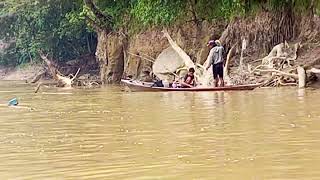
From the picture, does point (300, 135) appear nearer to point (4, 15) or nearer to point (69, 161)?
point (69, 161)

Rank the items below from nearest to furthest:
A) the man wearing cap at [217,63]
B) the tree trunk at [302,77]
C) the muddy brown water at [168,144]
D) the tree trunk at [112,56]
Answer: the muddy brown water at [168,144] < the tree trunk at [302,77] < the man wearing cap at [217,63] < the tree trunk at [112,56]

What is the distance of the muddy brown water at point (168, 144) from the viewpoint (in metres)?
5.19

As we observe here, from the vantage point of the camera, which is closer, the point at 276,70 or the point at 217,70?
the point at 276,70

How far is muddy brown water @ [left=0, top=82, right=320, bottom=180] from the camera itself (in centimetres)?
519

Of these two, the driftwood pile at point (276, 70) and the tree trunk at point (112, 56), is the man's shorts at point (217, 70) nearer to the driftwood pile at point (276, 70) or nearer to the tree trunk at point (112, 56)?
the driftwood pile at point (276, 70)

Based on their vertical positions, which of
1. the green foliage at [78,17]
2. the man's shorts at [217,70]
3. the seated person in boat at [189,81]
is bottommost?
the seated person in boat at [189,81]

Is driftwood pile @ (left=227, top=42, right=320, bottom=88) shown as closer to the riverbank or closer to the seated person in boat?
the seated person in boat

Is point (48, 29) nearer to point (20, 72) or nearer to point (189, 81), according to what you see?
point (20, 72)

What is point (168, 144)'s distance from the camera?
6695mm

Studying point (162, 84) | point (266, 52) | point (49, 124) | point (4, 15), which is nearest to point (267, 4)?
point (266, 52)

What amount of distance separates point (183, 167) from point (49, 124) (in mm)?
4533

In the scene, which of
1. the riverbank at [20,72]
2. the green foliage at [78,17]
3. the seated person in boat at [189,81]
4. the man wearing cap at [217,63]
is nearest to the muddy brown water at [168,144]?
the man wearing cap at [217,63]

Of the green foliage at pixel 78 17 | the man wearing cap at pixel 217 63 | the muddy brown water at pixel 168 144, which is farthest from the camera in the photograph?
the green foliage at pixel 78 17

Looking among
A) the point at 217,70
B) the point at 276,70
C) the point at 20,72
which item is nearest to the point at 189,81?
the point at 217,70
